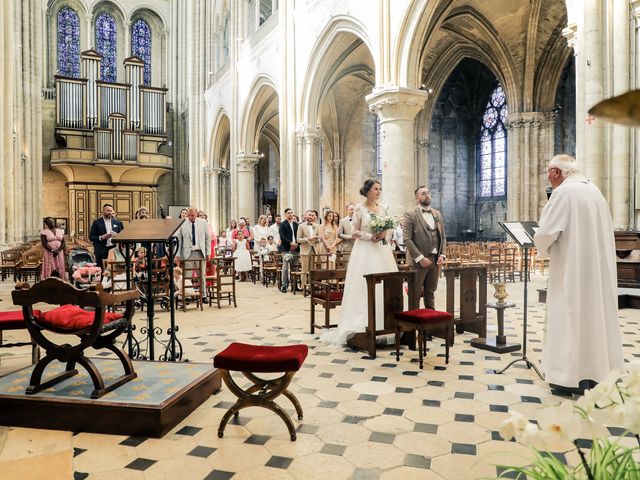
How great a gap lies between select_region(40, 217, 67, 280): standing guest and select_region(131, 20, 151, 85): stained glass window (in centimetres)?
1954

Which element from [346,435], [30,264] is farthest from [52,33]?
[346,435]

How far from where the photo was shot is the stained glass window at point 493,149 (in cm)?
2239

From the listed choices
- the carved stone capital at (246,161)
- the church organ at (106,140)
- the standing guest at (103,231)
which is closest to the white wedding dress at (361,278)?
the standing guest at (103,231)

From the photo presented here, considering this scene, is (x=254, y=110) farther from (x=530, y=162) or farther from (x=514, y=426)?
(x=514, y=426)

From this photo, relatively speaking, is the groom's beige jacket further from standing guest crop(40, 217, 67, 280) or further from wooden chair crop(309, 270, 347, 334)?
standing guest crop(40, 217, 67, 280)

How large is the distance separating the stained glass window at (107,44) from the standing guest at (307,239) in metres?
21.3

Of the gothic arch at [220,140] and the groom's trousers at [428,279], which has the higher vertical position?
the gothic arch at [220,140]

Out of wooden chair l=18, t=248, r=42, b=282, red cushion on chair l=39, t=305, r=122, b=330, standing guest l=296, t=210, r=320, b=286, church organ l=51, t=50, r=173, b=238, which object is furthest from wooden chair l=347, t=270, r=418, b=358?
church organ l=51, t=50, r=173, b=238

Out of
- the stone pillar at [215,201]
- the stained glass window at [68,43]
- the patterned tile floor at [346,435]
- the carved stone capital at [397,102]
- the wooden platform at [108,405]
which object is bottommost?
Result: the patterned tile floor at [346,435]

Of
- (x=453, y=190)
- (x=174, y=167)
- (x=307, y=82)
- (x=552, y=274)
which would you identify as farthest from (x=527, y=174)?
(x=174, y=167)

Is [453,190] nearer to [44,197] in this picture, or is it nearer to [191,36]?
[191,36]

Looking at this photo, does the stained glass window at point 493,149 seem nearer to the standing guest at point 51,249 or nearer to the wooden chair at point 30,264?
the wooden chair at point 30,264

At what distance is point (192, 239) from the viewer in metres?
8.59

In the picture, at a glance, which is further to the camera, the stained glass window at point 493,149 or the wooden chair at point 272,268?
the stained glass window at point 493,149
